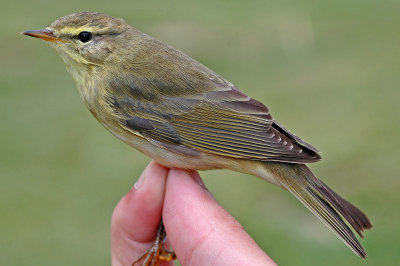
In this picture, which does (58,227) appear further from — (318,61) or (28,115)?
(318,61)

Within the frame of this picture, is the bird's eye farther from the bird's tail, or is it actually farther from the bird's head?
the bird's tail

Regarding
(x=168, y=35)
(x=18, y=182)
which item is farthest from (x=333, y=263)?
(x=168, y=35)

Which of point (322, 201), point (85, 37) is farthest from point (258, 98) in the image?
point (322, 201)

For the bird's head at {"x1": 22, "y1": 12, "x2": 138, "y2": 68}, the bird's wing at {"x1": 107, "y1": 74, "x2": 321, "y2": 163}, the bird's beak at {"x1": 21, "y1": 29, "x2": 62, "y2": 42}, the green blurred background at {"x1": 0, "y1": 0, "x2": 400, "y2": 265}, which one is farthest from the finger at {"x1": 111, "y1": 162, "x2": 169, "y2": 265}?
the green blurred background at {"x1": 0, "y1": 0, "x2": 400, "y2": 265}

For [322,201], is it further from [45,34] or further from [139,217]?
[45,34]

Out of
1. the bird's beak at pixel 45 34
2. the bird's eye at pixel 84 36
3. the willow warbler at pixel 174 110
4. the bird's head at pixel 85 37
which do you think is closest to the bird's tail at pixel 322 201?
the willow warbler at pixel 174 110
